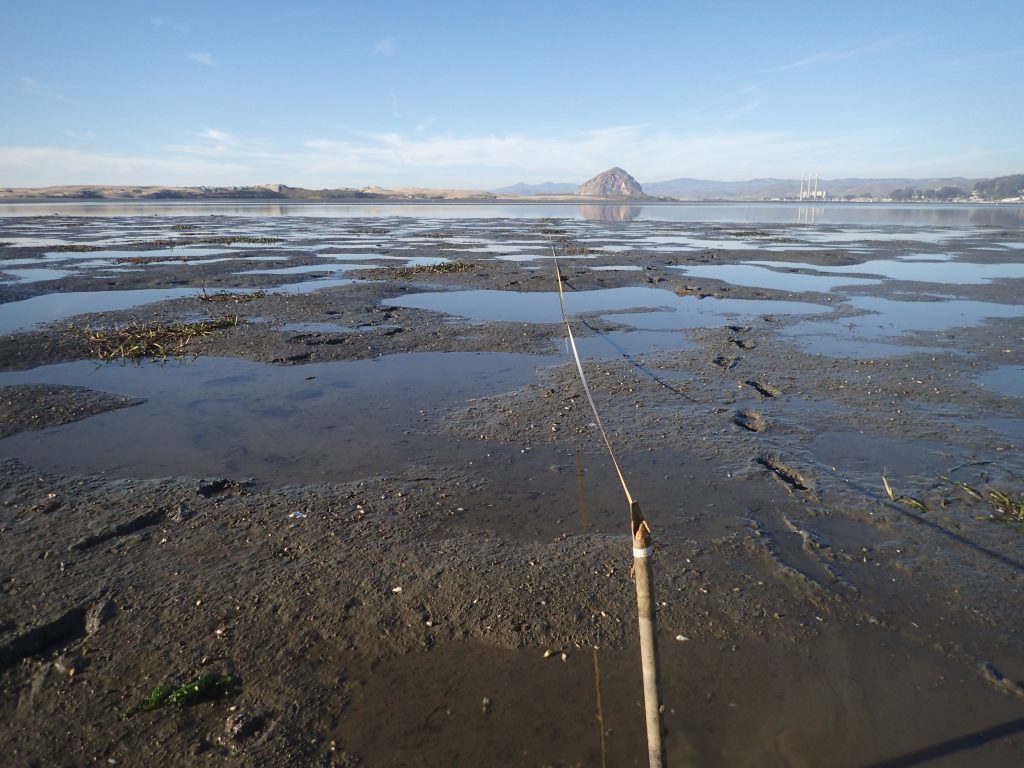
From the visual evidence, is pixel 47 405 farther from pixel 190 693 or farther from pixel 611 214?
pixel 611 214

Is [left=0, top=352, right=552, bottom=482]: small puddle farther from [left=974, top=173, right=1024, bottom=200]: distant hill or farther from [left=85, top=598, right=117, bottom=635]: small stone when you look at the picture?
[left=974, top=173, right=1024, bottom=200]: distant hill

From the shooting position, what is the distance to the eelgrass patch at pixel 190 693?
133 inches

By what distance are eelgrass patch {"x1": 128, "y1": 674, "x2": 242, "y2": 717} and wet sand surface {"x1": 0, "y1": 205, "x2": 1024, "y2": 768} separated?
0.20ft

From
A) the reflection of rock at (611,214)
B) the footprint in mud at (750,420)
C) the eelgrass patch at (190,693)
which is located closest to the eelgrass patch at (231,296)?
the footprint in mud at (750,420)

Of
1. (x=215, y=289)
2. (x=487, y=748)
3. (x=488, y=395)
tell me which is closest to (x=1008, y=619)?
(x=487, y=748)

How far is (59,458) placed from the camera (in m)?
6.61

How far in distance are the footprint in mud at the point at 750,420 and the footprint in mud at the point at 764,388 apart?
3.02 ft

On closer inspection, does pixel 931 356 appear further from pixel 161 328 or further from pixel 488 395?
pixel 161 328

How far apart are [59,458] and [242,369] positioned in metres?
3.87

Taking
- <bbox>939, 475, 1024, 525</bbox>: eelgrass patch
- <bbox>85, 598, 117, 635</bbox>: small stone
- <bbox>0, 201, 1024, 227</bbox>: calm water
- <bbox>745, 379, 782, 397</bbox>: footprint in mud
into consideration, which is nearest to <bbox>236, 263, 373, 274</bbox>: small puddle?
<bbox>745, 379, 782, 397</bbox>: footprint in mud

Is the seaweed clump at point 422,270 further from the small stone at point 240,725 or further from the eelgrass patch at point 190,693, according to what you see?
the small stone at point 240,725

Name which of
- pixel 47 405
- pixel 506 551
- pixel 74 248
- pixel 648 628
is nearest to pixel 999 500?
pixel 506 551

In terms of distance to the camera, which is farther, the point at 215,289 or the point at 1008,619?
the point at 215,289

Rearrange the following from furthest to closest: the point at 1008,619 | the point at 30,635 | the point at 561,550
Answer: the point at 561,550 < the point at 1008,619 < the point at 30,635
